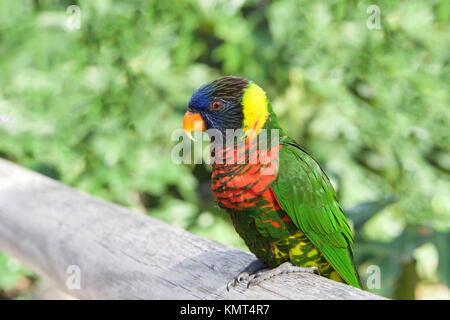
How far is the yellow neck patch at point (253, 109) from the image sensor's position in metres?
1.14

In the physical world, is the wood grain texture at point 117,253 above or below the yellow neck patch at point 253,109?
below

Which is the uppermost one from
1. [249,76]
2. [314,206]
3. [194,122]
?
[249,76]

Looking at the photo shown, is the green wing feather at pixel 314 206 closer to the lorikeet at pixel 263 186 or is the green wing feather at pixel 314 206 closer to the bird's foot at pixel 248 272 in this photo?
the lorikeet at pixel 263 186

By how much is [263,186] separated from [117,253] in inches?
19.8

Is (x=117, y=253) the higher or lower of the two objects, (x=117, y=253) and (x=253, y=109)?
the lower

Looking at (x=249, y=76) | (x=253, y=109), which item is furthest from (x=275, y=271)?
(x=249, y=76)

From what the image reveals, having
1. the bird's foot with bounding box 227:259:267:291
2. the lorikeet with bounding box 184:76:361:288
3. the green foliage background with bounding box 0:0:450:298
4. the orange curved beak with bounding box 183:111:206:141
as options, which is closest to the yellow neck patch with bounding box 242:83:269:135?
the lorikeet with bounding box 184:76:361:288

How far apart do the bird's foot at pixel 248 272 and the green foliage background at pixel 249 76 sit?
1.01 metres

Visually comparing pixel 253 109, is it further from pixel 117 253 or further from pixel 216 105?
pixel 117 253

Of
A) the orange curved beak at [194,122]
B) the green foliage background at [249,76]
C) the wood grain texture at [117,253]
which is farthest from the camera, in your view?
the green foliage background at [249,76]

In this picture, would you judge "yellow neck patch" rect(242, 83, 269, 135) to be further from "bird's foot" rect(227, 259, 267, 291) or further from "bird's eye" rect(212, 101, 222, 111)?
"bird's foot" rect(227, 259, 267, 291)

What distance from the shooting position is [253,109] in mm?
1144

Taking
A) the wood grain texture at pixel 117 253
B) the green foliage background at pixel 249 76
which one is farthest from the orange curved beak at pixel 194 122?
the green foliage background at pixel 249 76

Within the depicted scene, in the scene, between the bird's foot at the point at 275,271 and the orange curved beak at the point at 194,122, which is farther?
the orange curved beak at the point at 194,122
